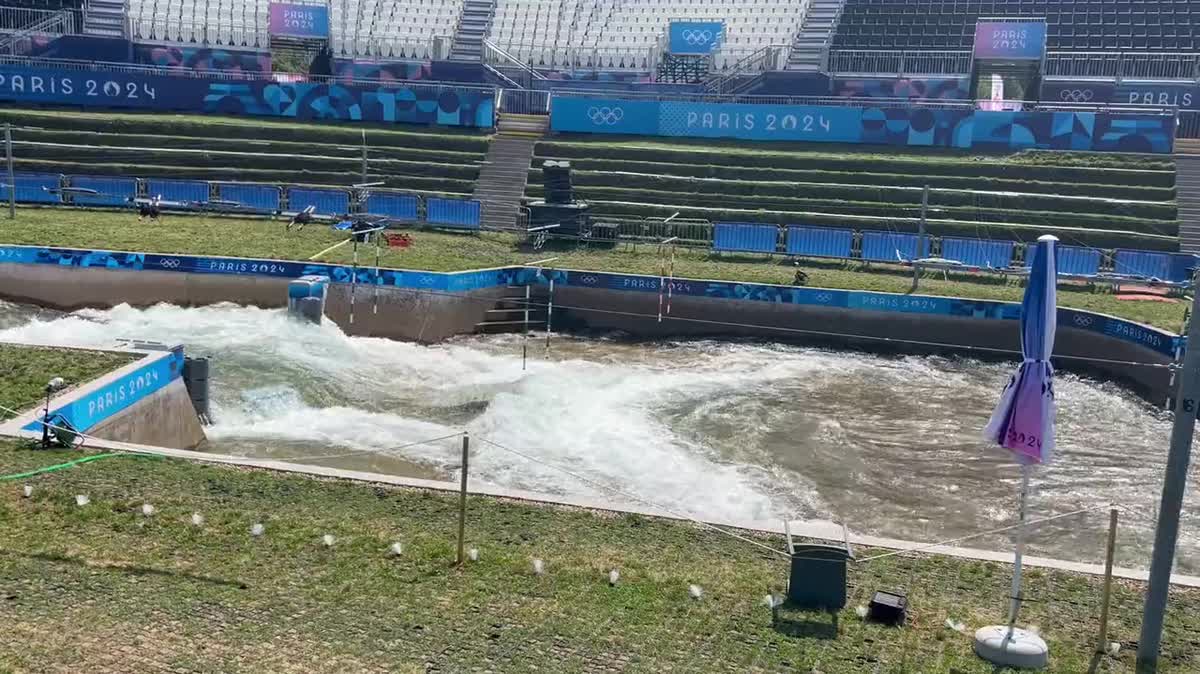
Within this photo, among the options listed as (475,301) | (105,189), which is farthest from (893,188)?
(105,189)

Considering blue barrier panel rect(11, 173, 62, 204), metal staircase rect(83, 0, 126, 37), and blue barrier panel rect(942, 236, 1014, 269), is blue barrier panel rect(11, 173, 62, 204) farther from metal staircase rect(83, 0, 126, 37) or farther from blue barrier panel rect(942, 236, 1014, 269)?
blue barrier panel rect(942, 236, 1014, 269)

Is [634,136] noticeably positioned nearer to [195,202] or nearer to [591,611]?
[195,202]

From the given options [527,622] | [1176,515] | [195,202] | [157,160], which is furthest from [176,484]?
[157,160]

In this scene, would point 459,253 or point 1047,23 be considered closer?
point 459,253

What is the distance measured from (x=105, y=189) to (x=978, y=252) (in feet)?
110

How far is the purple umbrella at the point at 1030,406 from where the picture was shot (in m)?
10.4

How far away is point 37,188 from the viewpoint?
4188 cm

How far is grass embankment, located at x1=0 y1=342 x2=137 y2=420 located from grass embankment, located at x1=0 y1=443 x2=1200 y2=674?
381cm

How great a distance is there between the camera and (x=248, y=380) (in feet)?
77.5

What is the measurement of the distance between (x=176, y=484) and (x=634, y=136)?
122ft

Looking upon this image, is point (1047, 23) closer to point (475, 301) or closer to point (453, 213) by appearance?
point (453, 213)

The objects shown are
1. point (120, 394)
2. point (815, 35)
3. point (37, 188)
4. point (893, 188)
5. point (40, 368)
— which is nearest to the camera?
point (120, 394)

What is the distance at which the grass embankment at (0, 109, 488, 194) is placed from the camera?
44.2m

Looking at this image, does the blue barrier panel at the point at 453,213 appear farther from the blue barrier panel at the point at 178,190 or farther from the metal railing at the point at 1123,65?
the metal railing at the point at 1123,65
